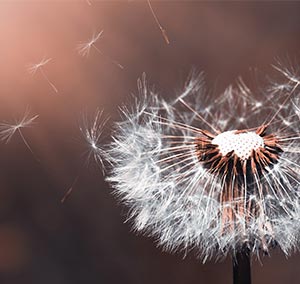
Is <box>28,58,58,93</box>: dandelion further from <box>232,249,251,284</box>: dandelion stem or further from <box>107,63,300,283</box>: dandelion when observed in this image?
<box>232,249,251,284</box>: dandelion stem

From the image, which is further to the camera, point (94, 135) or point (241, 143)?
point (94, 135)

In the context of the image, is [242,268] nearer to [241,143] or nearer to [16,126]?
[241,143]

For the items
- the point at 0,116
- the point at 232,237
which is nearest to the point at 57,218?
the point at 0,116

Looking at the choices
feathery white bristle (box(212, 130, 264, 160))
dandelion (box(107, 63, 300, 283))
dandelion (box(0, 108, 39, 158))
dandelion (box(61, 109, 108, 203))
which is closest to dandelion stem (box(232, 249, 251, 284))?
dandelion (box(107, 63, 300, 283))

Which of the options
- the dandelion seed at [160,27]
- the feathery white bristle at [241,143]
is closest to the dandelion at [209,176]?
the feathery white bristle at [241,143]

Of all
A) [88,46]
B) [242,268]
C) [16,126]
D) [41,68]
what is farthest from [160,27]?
[242,268]

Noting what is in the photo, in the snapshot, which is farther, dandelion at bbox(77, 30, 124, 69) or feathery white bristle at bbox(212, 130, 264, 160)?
dandelion at bbox(77, 30, 124, 69)

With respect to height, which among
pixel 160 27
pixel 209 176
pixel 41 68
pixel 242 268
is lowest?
pixel 242 268
